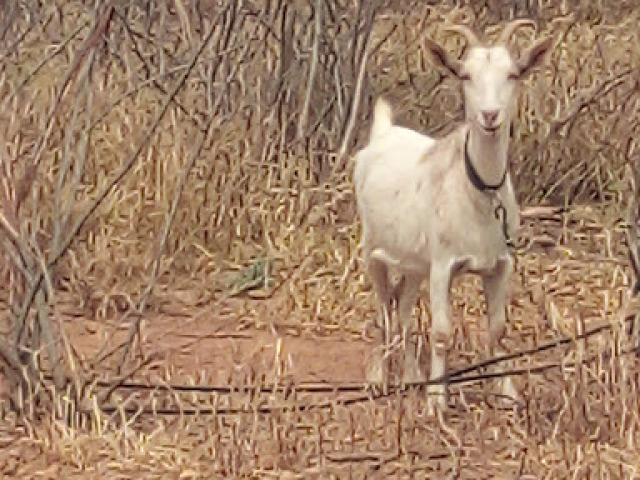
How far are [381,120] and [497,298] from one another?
3.85 ft

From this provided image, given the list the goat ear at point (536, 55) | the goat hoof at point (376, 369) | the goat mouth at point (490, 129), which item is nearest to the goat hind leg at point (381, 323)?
the goat hoof at point (376, 369)

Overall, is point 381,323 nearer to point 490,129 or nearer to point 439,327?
point 439,327

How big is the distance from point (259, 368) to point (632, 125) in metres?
3.26

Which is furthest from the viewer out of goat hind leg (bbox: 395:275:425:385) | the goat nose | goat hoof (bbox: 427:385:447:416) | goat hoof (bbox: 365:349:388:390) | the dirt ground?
goat hind leg (bbox: 395:275:425:385)

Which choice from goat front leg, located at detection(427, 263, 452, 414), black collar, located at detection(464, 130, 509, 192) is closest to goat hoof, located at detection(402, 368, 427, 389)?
goat front leg, located at detection(427, 263, 452, 414)

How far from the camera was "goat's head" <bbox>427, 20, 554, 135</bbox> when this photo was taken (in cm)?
558

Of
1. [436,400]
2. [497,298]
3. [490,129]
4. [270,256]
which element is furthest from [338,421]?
[270,256]

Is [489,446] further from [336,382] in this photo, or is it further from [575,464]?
Answer: [336,382]

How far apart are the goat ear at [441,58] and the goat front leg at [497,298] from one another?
2.22ft

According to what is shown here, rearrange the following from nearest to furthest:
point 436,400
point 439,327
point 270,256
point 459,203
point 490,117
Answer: point 490,117
point 436,400
point 459,203
point 439,327
point 270,256

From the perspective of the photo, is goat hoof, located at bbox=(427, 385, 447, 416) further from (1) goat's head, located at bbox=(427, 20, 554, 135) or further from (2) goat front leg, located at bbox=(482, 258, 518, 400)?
(1) goat's head, located at bbox=(427, 20, 554, 135)

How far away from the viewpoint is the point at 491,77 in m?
5.62

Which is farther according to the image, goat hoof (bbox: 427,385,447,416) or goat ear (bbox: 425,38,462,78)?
goat ear (bbox: 425,38,462,78)

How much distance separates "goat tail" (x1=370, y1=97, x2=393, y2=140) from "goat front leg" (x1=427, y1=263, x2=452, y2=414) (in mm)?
1046
